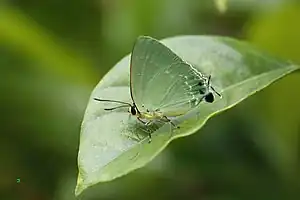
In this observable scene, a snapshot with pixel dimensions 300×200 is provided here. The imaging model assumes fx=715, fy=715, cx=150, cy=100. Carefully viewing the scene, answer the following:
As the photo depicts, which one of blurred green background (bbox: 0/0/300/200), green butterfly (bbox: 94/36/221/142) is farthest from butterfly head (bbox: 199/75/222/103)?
blurred green background (bbox: 0/0/300/200)

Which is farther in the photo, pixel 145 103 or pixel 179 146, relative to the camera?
pixel 179 146

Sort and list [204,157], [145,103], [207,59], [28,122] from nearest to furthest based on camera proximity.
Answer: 1. [145,103]
2. [207,59]
3. [204,157]
4. [28,122]

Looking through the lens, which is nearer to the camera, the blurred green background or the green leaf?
the green leaf

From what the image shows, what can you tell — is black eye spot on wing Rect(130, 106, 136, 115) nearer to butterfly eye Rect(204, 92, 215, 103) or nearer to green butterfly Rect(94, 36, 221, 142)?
green butterfly Rect(94, 36, 221, 142)

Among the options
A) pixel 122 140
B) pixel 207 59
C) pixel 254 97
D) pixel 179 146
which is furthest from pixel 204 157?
pixel 122 140

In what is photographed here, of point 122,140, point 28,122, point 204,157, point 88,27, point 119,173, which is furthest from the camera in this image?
point 88,27

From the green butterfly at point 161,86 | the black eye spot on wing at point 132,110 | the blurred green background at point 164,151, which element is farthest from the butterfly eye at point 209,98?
the blurred green background at point 164,151

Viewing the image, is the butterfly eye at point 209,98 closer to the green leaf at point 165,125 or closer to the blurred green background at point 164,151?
the green leaf at point 165,125

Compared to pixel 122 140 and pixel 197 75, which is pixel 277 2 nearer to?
pixel 197 75
